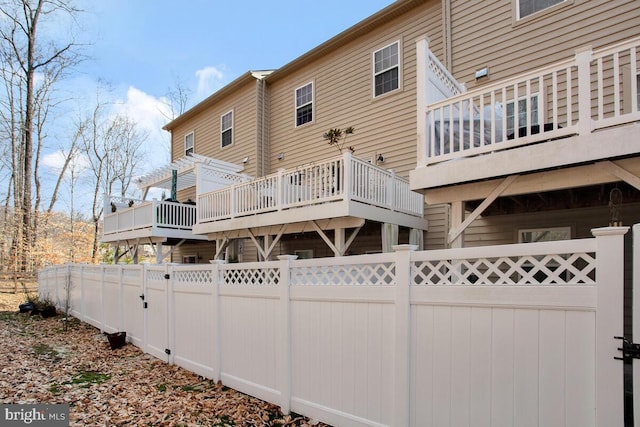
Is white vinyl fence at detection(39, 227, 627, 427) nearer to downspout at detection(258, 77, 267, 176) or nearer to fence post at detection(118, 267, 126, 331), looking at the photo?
fence post at detection(118, 267, 126, 331)

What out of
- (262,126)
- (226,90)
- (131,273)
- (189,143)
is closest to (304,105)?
(262,126)

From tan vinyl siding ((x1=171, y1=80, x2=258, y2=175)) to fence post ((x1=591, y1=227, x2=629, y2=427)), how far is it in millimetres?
10518

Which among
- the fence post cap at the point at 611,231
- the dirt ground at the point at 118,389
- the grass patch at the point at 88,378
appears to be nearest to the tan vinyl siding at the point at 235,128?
the dirt ground at the point at 118,389

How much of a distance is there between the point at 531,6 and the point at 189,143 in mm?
12898

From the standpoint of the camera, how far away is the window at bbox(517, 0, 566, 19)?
6832mm

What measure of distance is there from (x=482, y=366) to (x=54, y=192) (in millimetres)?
26863

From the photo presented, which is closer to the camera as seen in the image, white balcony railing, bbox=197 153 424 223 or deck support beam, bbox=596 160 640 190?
deck support beam, bbox=596 160 640 190

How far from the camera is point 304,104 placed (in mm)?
11102

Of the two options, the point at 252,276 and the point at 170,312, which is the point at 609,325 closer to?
the point at 252,276

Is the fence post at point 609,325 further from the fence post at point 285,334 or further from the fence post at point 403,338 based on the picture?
the fence post at point 285,334

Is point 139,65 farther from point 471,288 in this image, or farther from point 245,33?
point 471,288

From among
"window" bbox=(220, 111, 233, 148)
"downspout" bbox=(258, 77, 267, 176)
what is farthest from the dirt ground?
"window" bbox=(220, 111, 233, 148)

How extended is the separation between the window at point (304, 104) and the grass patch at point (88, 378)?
7.99 metres

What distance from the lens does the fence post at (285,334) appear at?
13.5ft
